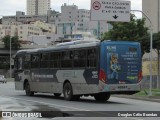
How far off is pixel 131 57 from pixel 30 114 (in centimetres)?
932

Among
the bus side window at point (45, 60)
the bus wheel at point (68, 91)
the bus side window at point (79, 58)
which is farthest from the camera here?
the bus side window at point (45, 60)

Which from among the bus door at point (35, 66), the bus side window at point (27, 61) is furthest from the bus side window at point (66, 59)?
the bus side window at point (27, 61)

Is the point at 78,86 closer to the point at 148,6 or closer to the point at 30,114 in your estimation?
the point at 30,114

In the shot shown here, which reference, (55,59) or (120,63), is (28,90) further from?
(120,63)

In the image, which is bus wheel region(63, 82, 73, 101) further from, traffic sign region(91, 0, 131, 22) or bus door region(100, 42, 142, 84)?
traffic sign region(91, 0, 131, 22)

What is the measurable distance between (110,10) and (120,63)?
11333 mm

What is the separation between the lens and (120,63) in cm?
2348

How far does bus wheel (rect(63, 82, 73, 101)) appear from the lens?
25.0 m

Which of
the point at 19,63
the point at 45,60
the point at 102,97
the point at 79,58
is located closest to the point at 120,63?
the point at 79,58

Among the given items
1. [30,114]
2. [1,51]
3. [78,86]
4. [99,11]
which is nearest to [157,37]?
[99,11]

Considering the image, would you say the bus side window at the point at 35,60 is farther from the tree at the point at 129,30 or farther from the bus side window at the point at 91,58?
the tree at the point at 129,30

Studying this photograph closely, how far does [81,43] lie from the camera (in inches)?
981

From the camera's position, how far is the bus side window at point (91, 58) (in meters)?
23.3

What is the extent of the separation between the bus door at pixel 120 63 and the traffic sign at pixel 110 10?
10.2 meters
